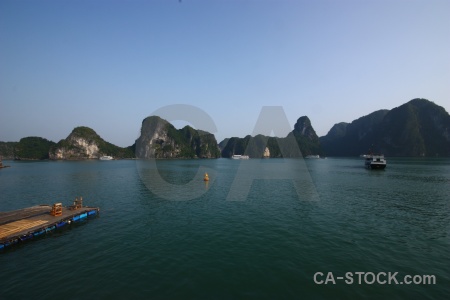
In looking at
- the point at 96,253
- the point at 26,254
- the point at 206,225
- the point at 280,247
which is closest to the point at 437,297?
the point at 280,247

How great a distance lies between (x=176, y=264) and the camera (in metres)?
18.8

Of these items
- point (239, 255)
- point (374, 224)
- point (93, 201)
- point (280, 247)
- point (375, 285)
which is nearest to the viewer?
point (375, 285)

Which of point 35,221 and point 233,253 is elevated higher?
point 35,221

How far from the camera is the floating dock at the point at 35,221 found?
77.6 ft

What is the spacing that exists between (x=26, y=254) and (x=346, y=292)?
2811 cm

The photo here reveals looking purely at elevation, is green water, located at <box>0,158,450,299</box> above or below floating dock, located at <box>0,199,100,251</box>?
below

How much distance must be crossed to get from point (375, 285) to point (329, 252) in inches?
203

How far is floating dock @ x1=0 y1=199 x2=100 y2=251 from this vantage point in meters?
23.7

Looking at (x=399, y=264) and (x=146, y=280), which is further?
(x=399, y=264)

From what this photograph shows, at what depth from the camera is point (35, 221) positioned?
2781 centimetres

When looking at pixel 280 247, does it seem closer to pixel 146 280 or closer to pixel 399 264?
pixel 399 264

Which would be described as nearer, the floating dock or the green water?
the green water

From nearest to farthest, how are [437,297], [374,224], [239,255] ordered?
[437,297] → [239,255] → [374,224]

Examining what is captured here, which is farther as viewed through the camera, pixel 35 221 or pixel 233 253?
pixel 35 221
